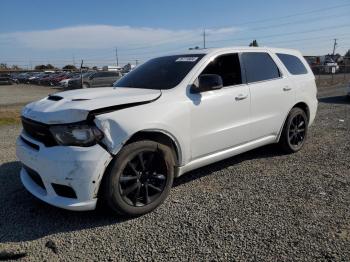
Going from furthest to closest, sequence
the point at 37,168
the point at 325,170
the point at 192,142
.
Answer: the point at 325,170
the point at 192,142
the point at 37,168

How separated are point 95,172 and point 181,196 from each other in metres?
1.28

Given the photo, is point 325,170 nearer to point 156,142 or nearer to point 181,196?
point 181,196

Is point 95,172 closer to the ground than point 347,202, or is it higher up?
higher up

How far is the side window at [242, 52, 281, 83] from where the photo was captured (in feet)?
16.6

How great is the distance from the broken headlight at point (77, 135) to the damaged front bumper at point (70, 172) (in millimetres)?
59

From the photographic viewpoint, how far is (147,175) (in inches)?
148

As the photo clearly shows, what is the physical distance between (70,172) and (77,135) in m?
0.35

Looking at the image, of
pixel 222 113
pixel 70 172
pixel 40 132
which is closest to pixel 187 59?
pixel 222 113

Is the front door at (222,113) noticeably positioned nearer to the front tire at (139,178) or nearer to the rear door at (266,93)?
the rear door at (266,93)

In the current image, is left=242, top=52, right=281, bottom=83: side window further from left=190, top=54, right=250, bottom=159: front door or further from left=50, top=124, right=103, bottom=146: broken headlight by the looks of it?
left=50, top=124, right=103, bottom=146: broken headlight

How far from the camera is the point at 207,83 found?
13.6 feet

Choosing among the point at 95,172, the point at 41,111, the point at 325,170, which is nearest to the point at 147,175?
the point at 95,172

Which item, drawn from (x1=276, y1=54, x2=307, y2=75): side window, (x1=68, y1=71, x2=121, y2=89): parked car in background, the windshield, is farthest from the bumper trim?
(x1=68, y1=71, x2=121, y2=89): parked car in background

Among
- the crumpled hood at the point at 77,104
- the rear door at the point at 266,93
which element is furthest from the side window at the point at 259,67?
the crumpled hood at the point at 77,104
